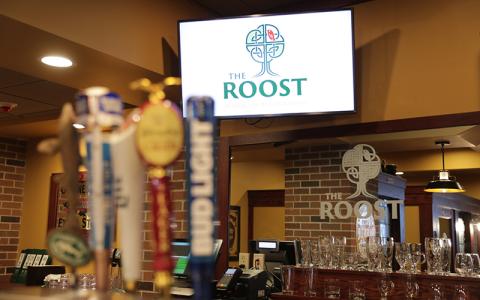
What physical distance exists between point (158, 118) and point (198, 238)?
9.0 inches

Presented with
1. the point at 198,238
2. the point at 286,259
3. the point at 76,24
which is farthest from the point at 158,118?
the point at 286,259

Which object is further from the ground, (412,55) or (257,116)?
(412,55)

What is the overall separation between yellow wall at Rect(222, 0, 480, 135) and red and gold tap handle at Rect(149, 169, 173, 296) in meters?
2.52

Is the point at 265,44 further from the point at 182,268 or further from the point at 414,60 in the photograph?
the point at 182,268

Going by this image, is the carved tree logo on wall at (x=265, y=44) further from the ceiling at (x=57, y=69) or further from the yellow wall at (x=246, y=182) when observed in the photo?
the yellow wall at (x=246, y=182)

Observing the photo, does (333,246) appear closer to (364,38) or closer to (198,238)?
(364,38)

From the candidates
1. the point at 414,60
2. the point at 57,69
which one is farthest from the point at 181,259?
the point at 414,60

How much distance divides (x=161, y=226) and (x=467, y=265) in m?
2.31

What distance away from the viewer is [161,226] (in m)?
0.95

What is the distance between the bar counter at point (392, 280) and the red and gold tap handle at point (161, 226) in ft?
6.91

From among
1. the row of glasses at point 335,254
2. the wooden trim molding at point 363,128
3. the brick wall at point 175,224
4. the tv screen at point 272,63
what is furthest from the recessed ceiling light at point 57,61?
the row of glasses at point 335,254

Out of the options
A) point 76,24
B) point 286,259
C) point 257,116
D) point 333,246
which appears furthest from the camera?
point 286,259

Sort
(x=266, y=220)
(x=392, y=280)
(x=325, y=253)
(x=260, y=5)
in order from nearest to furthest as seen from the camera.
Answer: (x=392, y=280), (x=325, y=253), (x=260, y=5), (x=266, y=220)

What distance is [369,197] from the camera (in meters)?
3.26
